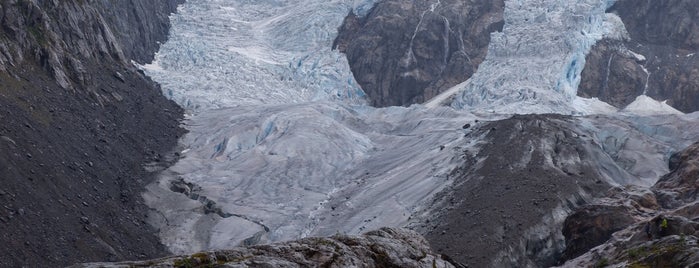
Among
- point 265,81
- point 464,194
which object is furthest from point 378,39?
point 464,194

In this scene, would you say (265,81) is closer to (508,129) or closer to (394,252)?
(508,129)

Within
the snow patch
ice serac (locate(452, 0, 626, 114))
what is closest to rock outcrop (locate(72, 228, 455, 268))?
ice serac (locate(452, 0, 626, 114))

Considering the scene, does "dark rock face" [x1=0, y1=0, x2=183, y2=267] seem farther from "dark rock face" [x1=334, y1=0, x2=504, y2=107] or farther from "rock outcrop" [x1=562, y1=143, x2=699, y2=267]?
"dark rock face" [x1=334, y1=0, x2=504, y2=107]

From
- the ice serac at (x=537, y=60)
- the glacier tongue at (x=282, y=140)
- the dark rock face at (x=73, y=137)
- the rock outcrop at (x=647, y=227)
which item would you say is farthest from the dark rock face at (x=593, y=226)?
the ice serac at (x=537, y=60)

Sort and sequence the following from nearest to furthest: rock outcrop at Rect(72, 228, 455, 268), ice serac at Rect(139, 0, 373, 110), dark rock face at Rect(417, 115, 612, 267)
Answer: rock outcrop at Rect(72, 228, 455, 268), dark rock face at Rect(417, 115, 612, 267), ice serac at Rect(139, 0, 373, 110)

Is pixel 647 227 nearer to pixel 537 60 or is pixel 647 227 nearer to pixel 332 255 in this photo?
pixel 332 255
